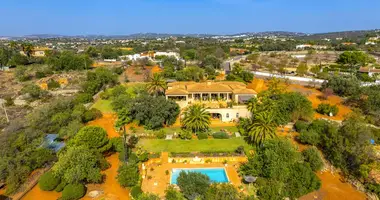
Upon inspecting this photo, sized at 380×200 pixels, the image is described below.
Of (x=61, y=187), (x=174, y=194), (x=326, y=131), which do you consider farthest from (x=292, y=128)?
(x=61, y=187)

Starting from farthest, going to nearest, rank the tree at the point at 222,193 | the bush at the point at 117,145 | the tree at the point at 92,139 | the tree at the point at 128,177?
1. the bush at the point at 117,145
2. the tree at the point at 92,139
3. the tree at the point at 128,177
4. the tree at the point at 222,193

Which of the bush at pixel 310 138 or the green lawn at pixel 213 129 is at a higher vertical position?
the bush at pixel 310 138

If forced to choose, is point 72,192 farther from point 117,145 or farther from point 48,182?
point 117,145

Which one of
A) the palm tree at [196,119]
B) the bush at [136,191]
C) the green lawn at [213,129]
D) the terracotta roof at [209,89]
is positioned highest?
the terracotta roof at [209,89]

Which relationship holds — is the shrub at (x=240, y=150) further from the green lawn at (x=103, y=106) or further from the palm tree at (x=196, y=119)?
the green lawn at (x=103, y=106)

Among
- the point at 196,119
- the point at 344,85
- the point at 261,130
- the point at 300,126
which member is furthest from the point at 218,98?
the point at 344,85

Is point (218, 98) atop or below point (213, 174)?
atop

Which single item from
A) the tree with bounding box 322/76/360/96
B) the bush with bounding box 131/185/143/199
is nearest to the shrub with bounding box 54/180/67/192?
the bush with bounding box 131/185/143/199

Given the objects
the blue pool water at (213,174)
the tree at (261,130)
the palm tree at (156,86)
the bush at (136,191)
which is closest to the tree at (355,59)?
the tree at (261,130)
